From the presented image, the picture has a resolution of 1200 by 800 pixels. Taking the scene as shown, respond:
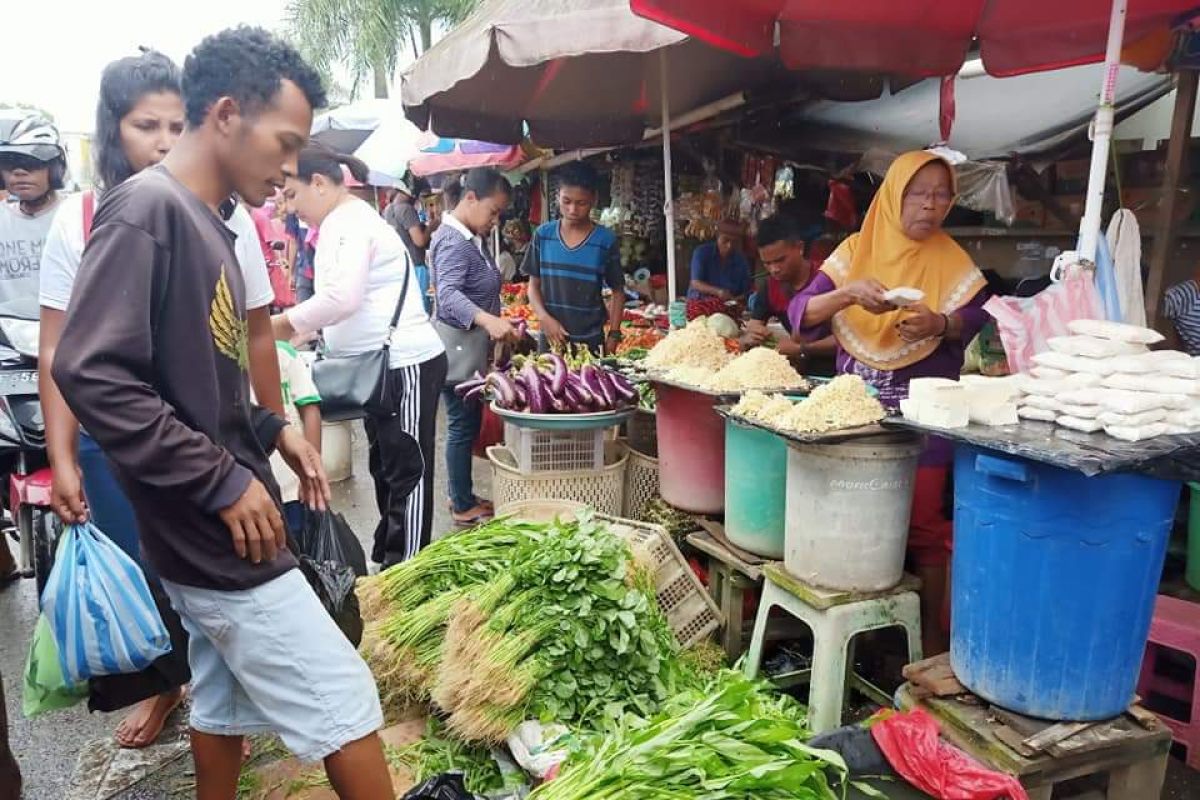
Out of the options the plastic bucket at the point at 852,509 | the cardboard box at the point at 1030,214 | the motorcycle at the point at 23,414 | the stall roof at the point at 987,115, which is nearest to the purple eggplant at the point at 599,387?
the plastic bucket at the point at 852,509

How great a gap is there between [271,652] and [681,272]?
326 inches

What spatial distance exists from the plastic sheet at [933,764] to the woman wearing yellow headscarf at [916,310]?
35.0 inches

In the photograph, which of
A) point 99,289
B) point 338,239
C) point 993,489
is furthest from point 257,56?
point 993,489

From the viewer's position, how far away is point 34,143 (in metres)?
3.49

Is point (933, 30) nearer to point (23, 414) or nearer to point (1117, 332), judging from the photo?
point (1117, 332)

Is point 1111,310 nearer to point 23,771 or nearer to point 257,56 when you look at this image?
point 257,56

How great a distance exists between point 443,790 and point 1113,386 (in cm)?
205

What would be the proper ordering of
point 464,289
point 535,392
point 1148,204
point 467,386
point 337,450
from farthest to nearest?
point 337,450 < point 1148,204 < point 464,289 < point 467,386 < point 535,392

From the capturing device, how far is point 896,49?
4.08m

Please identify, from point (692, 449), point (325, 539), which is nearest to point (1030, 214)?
point (692, 449)

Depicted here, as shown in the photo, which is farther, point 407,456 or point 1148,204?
point 1148,204

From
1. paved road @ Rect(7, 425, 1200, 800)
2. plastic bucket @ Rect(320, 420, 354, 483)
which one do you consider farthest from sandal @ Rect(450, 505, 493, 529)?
paved road @ Rect(7, 425, 1200, 800)

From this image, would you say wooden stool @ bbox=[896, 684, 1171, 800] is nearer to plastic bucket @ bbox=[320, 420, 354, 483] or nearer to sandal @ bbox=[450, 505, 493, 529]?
sandal @ bbox=[450, 505, 493, 529]

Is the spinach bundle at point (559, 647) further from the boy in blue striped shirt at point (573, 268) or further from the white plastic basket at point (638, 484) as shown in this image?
the boy in blue striped shirt at point (573, 268)
